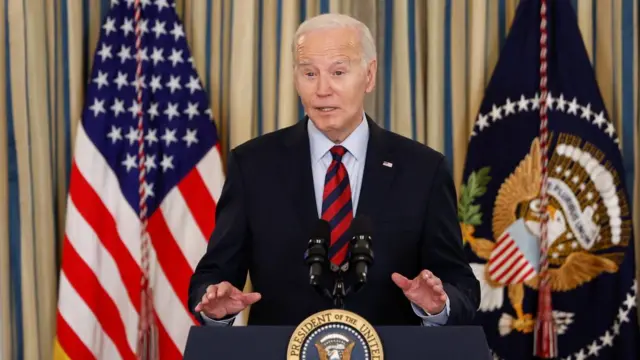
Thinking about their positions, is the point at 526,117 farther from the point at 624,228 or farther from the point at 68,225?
the point at 68,225

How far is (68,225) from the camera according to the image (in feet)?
A: 13.3

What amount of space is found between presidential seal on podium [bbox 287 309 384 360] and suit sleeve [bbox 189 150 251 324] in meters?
0.64

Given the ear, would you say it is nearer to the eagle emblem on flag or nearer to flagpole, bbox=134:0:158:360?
the eagle emblem on flag

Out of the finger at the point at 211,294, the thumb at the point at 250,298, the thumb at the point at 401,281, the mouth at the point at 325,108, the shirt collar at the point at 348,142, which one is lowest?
the thumb at the point at 250,298

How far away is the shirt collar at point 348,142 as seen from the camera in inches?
102

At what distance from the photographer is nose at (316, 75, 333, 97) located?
96.3 inches

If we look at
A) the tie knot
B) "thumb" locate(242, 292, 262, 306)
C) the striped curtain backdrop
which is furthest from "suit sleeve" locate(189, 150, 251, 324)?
the striped curtain backdrop

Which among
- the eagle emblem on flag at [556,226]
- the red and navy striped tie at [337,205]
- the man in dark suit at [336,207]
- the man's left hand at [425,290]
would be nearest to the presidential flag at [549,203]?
the eagle emblem on flag at [556,226]

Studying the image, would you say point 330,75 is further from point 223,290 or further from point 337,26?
point 223,290

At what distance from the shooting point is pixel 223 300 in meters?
2.11

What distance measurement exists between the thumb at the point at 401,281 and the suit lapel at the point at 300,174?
505mm

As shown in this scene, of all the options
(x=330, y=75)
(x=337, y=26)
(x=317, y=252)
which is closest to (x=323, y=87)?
(x=330, y=75)

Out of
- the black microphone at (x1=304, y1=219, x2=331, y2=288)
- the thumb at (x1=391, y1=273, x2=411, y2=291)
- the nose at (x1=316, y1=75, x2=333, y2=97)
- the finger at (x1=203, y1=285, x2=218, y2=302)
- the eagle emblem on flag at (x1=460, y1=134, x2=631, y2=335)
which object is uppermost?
the nose at (x1=316, y1=75, x2=333, y2=97)

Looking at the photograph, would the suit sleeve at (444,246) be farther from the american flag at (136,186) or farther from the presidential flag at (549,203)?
the american flag at (136,186)
